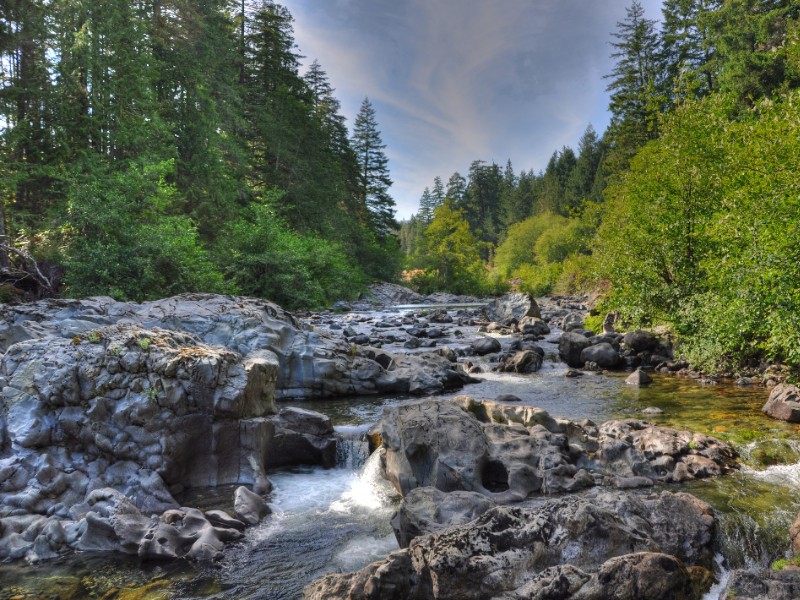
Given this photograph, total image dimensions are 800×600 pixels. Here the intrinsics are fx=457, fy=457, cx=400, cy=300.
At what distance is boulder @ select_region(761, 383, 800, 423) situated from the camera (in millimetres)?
9741

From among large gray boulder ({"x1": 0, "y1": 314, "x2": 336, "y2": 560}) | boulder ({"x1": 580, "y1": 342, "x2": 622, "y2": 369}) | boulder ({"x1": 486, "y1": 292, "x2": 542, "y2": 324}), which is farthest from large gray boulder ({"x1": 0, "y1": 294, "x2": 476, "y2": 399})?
boulder ({"x1": 486, "y1": 292, "x2": 542, "y2": 324})

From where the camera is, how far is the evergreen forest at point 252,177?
1088 cm

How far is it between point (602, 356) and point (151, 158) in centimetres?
2141

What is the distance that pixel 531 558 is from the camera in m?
4.45

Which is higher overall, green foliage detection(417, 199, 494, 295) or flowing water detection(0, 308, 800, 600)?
green foliage detection(417, 199, 494, 295)

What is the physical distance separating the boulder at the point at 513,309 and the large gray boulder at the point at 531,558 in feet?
74.6

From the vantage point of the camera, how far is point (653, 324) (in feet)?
58.5

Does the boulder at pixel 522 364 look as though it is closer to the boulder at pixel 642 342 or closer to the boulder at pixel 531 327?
the boulder at pixel 642 342

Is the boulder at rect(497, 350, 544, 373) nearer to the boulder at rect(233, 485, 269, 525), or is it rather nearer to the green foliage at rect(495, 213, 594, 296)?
the boulder at rect(233, 485, 269, 525)

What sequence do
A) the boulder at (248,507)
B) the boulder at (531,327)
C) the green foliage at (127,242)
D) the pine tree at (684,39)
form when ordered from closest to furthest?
the boulder at (248,507) < the green foliage at (127,242) < the boulder at (531,327) < the pine tree at (684,39)

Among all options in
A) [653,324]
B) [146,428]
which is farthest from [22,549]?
[653,324]

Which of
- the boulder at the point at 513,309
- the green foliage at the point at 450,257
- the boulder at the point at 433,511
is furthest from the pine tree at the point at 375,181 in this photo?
the boulder at the point at 433,511

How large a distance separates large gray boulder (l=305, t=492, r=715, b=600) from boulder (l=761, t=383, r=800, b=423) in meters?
6.52

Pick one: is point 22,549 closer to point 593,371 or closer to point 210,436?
point 210,436
